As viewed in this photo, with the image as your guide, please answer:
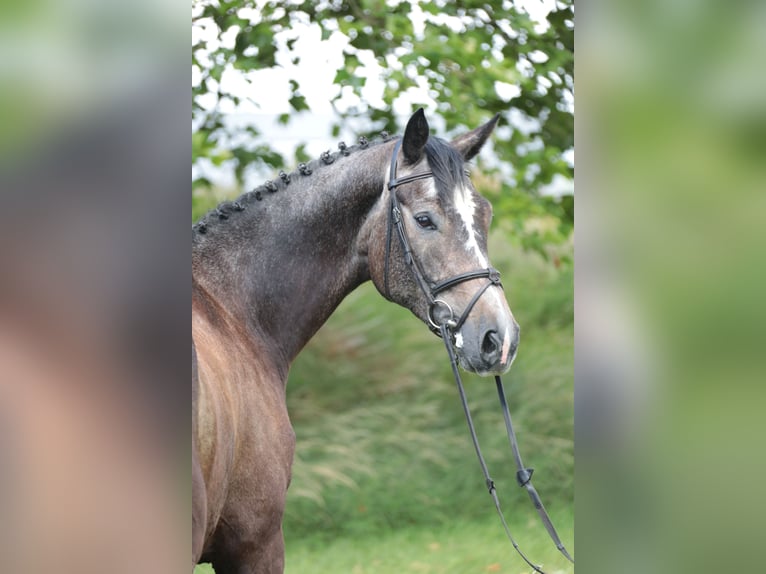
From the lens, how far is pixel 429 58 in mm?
4484

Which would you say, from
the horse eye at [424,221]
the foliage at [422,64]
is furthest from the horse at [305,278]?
the foliage at [422,64]

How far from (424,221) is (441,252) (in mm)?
114

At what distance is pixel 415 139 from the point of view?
2689 millimetres

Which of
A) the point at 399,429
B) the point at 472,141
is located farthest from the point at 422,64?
the point at 399,429

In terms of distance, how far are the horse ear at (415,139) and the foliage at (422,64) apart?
1802 millimetres

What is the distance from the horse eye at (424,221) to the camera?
8.57 feet

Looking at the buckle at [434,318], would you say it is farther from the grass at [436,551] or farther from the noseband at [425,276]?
the grass at [436,551]

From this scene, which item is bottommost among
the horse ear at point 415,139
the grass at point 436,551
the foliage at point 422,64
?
the grass at point 436,551

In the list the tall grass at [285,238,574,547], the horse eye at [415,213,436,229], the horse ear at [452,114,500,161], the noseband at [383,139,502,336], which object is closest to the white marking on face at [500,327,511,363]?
the noseband at [383,139,502,336]
